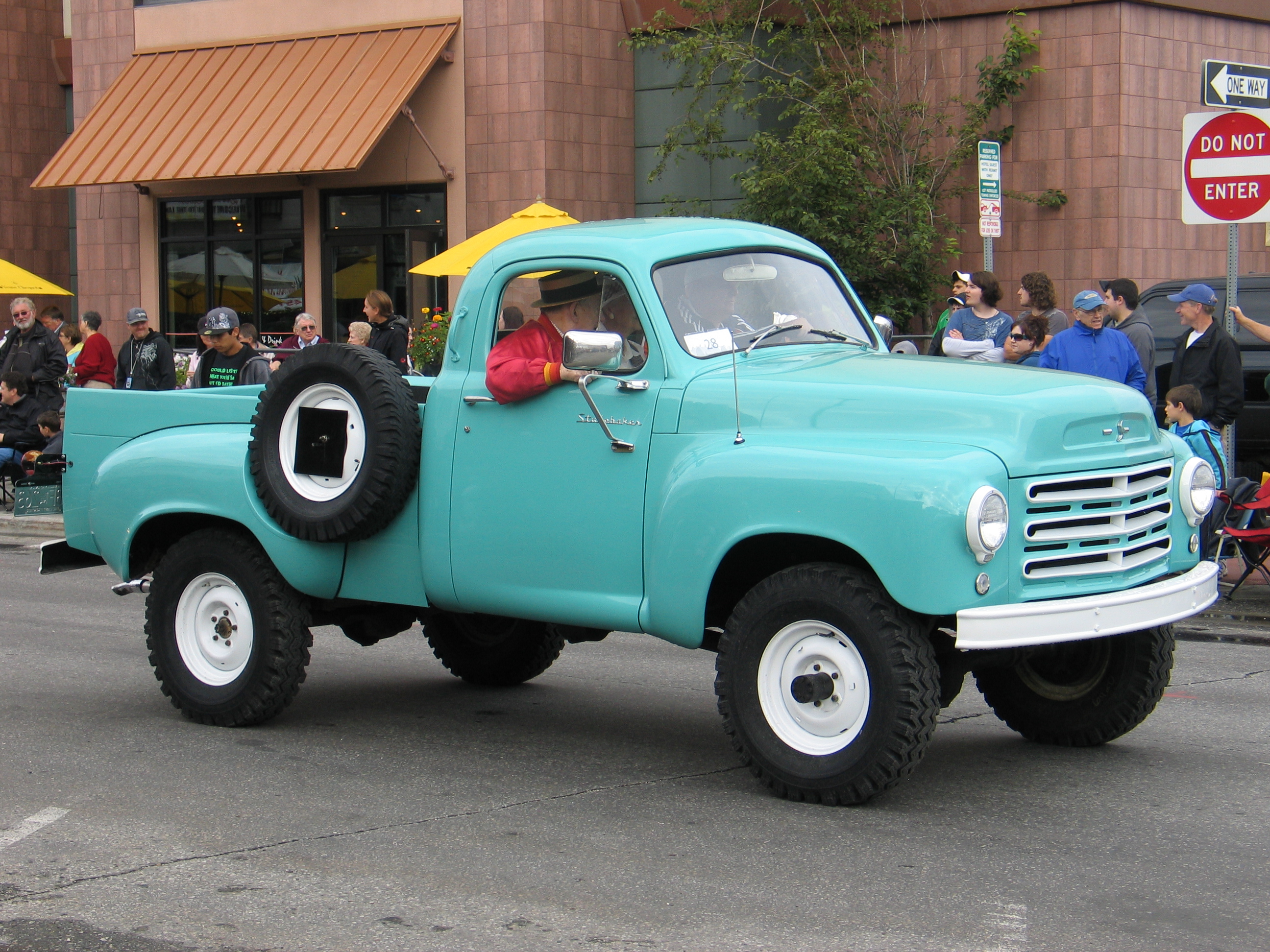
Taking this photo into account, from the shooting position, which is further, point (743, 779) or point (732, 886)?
point (743, 779)

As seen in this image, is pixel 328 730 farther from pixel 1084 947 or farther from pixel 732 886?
pixel 1084 947

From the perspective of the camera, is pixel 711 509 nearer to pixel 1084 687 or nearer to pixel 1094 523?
pixel 1094 523

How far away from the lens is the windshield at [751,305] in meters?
6.13

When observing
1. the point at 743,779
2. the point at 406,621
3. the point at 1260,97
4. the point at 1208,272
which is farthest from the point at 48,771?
the point at 1208,272

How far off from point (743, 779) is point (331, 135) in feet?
50.0

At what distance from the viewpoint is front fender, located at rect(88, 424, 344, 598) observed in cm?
670

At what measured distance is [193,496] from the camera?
692cm

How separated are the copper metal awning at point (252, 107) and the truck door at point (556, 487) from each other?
44.0 feet

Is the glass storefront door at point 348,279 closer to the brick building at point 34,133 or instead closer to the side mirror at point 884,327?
the brick building at point 34,133

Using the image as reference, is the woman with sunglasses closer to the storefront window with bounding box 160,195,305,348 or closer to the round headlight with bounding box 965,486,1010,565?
the round headlight with bounding box 965,486,1010,565

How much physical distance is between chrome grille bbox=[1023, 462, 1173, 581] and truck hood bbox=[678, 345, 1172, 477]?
0.22ft

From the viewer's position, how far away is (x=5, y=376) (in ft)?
53.7

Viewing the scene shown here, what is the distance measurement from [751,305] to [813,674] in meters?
1.65

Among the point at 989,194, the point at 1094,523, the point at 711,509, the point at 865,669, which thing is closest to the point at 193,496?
the point at 711,509
